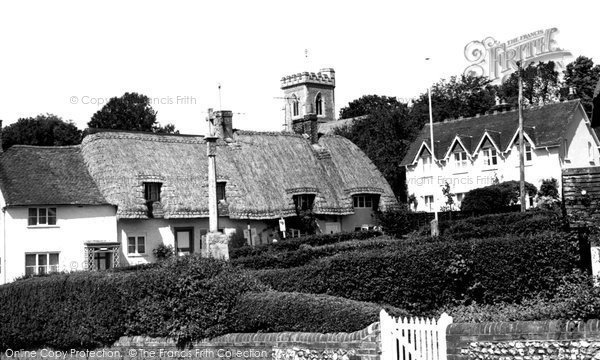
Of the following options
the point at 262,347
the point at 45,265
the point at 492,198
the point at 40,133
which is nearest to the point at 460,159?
the point at 492,198

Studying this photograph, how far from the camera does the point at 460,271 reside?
22281mm

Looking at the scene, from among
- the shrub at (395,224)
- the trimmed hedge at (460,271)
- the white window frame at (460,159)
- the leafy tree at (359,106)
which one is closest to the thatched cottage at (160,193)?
the shrub at (395,224)

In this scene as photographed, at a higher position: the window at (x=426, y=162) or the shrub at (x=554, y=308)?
the window at (x=426, y=162)

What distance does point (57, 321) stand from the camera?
23.4 metres

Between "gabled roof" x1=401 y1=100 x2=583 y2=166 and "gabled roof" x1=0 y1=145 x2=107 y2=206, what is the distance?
30.9 m

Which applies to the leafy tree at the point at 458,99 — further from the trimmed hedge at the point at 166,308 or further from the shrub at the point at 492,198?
the trimmed hedge at the point at 166,308

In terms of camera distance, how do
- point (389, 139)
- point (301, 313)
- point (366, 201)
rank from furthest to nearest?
point (389, 139) < point (366, 201) < point (301, 313)

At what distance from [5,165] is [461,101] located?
167 ft

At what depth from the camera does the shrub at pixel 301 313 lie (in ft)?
56.0

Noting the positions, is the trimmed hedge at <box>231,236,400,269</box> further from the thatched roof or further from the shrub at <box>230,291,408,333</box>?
the thatched roof

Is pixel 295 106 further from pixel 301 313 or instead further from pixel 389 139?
pixel 301 313

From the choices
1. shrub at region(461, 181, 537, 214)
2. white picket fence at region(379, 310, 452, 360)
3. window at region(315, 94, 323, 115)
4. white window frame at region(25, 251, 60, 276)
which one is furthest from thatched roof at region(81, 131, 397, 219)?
window at region(315, 94, 323, 115)

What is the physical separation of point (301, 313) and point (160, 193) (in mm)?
35370

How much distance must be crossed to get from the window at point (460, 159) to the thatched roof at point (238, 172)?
11.3 m
